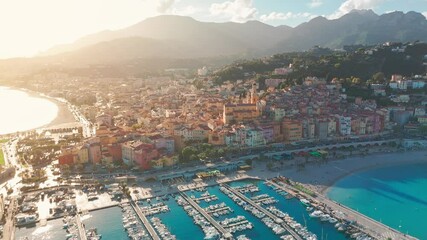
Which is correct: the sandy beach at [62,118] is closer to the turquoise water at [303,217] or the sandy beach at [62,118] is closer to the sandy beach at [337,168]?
the sandy beach at [337,168]

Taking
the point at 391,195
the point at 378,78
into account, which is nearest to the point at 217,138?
the point at 391,195

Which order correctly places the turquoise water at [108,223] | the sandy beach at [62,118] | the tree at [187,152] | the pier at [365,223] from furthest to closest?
the sandy beach at [62,118]
the tree at [187,152]
the turquoise water at [108,223]
the pier at [365,223]

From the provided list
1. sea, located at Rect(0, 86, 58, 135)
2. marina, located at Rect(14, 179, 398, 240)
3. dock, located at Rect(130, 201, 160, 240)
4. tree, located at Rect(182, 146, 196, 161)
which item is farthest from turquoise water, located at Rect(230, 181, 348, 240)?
sea, located at Rect(0, 86, 58, 135)

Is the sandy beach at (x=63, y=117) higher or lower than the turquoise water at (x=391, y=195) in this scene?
higher

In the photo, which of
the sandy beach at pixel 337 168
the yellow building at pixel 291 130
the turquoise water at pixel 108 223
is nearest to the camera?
the turquoise water at pixel 108 223

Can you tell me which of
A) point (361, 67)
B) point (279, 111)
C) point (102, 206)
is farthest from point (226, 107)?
point (361, 67)

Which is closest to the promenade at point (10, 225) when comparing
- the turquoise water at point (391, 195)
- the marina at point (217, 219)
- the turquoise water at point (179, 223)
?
the marina at point (217, 219)
